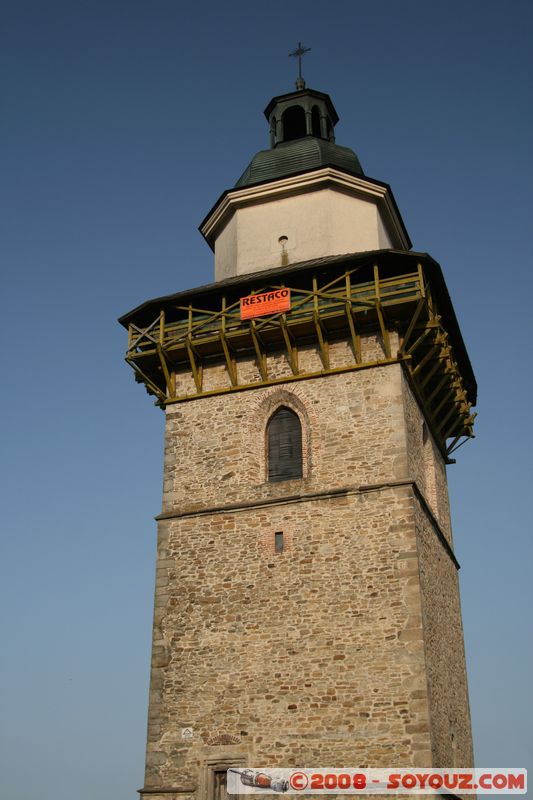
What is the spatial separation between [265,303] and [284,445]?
3.09 meters

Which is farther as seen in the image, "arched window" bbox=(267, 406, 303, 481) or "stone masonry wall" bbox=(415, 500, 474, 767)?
"arched window" bbox=(267, 406, 303, 481)

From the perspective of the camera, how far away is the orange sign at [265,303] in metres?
18.8

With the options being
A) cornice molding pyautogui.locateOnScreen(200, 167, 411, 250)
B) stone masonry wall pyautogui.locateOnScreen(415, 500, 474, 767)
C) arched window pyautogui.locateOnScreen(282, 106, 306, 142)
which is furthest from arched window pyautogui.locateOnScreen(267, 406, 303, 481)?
arched window pyautogui.locateOnScreen(282, 106, 306, 142)

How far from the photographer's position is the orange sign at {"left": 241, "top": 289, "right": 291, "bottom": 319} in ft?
61.5

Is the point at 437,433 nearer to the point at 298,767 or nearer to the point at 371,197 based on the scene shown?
the point at 371,197

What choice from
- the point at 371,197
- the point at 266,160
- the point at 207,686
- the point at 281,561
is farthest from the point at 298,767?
the point at 266,160

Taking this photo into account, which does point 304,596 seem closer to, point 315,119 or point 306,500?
point 306,500

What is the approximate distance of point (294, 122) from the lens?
2444cm

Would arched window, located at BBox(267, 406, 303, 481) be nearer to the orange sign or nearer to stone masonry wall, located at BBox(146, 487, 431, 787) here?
stone masonry wall, located at BBox(146, 487, 431, 787)

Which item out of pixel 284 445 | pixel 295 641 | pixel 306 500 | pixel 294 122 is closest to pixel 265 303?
pixel 284 445

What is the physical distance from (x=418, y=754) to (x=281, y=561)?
13.5 feet

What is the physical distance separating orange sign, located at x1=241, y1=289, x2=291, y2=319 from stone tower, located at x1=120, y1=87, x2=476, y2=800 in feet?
0.15

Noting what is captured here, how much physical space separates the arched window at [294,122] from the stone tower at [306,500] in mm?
3168

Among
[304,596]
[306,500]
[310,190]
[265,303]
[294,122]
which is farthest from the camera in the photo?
[294,122]
